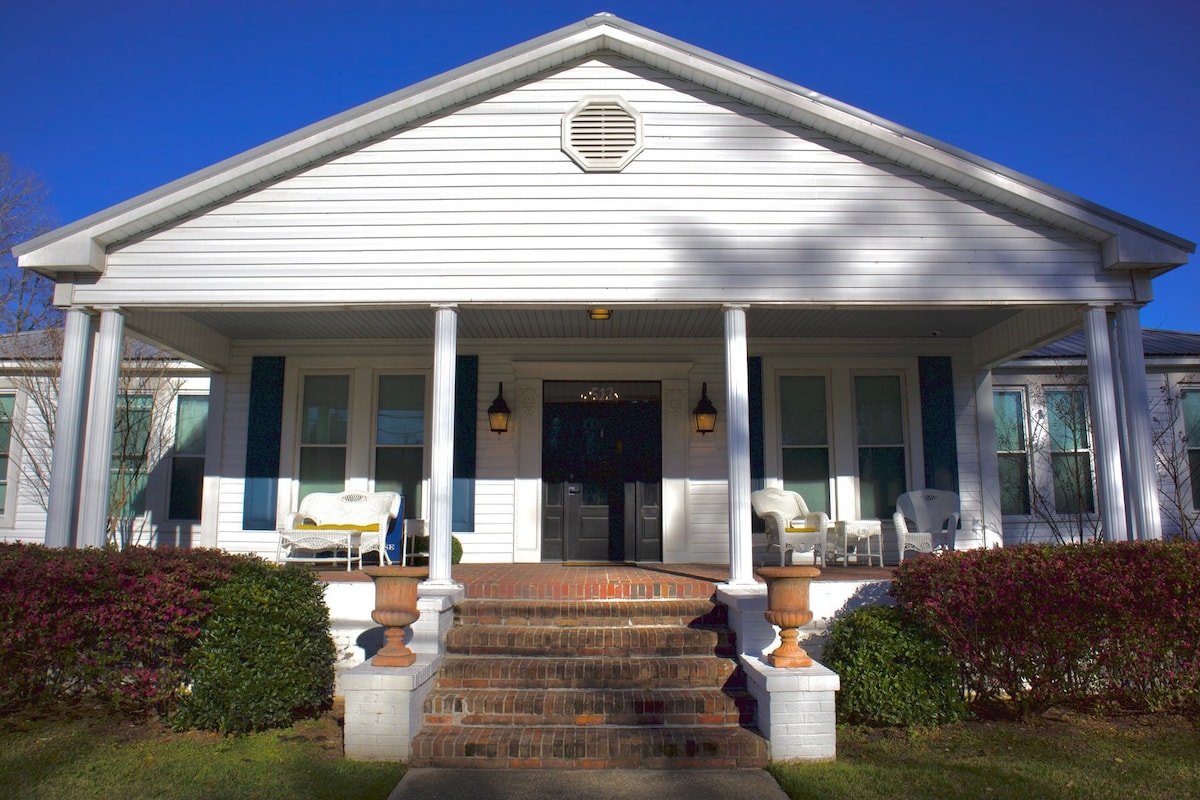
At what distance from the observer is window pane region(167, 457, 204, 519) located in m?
10.4

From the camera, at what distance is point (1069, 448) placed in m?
10.4

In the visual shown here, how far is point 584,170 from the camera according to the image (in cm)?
→ 718

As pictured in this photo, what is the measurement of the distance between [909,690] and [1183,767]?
1558 mm

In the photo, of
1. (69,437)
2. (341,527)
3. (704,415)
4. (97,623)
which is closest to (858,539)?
(704,415)

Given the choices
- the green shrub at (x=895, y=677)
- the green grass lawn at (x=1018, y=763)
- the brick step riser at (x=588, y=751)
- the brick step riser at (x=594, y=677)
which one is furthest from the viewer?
the brick step riser at (x=594, y=677)

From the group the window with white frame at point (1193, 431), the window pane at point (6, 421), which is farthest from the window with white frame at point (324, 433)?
the window with white frame at point (1193, 431)

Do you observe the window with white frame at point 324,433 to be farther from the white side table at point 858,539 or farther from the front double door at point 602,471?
the white side table at point 858,539

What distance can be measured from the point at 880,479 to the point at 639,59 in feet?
18.4

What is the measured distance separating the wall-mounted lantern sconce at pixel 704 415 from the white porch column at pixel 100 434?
5.95 meters

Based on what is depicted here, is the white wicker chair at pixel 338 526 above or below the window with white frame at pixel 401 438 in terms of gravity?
below

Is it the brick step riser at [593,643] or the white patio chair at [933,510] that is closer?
the brick step riser at [593,643]

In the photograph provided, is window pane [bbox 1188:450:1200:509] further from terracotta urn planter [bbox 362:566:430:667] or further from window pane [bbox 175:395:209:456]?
window pane [bbox 175:395:209:456]

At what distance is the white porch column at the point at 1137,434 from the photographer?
690cm

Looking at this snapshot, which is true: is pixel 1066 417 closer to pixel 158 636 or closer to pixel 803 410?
pixel 803 410
